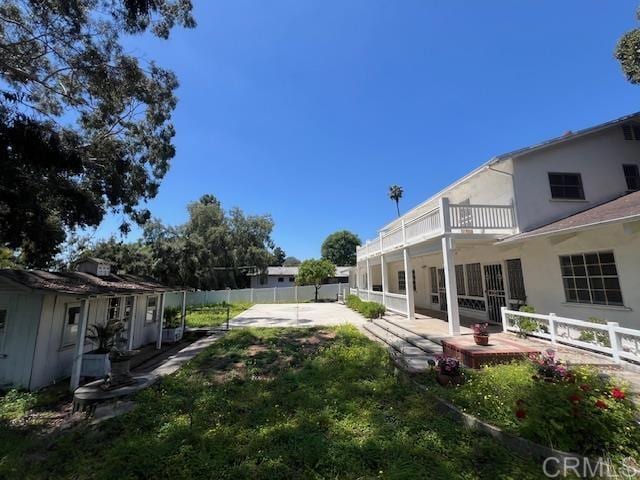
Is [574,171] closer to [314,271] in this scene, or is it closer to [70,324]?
[70,324]

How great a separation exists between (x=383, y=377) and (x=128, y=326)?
8773 mm

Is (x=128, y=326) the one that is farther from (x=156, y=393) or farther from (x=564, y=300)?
(x=564, y=300)

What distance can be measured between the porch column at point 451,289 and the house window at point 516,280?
8.68ft

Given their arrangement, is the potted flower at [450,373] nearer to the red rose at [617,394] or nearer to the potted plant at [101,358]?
the red rose at [617,394]

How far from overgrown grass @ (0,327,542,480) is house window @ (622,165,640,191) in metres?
10.3

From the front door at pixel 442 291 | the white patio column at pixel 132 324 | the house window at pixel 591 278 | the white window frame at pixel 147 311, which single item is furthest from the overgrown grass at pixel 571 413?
the white window frame at pixel 147 311

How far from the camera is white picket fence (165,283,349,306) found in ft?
82.7

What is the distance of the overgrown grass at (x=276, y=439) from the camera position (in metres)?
3.34

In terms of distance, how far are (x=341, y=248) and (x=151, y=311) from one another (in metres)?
43.9

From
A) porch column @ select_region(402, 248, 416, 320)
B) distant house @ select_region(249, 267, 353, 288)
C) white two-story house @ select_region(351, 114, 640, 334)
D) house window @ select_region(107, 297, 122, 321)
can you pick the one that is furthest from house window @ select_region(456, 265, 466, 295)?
distant house @ select_region(249, 267, 353, 288)

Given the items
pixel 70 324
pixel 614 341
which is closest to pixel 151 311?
pixel 70 324

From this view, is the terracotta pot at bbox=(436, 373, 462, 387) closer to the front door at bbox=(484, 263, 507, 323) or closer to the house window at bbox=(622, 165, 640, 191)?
the front door at bbox=(484, 263, 507, 323)

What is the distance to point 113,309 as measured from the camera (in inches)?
375

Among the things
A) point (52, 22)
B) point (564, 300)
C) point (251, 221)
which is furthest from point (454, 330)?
point (251, 221)
